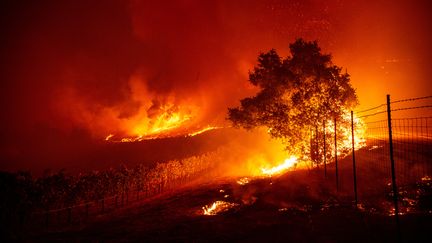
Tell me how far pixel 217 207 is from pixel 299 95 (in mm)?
15220

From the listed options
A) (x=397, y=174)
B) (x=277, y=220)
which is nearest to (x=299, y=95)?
(x=397, y=174)

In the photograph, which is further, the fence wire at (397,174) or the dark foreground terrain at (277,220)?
the fence wire at (397,174)

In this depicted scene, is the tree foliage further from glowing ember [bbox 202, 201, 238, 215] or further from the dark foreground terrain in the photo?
glowing ember [bbox 202, 201, 238, 215]

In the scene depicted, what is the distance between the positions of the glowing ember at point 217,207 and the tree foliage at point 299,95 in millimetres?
12226

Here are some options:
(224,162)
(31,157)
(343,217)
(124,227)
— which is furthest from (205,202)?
(31,157)

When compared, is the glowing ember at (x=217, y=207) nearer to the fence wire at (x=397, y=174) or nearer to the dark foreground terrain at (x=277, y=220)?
the dark foreground terrain at (x=277, y=220)

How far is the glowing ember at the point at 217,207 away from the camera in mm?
24133

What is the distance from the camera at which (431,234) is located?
11953 mm

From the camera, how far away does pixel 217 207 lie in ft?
84.6

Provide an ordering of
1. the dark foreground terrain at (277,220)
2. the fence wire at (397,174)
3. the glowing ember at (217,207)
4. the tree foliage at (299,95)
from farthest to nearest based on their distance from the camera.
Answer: the tree foliage at (299,95) → the glowing ember at (217,207) → the fence wire at (397,174) → the dark foreground terrain at (277,220)

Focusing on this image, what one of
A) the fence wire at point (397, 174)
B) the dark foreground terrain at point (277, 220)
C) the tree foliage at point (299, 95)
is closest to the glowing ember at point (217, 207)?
the dark foreground terrain at point (277, 220)

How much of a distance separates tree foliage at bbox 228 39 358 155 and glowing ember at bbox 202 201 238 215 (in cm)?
1223

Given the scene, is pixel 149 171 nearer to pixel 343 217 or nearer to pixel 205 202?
pixel 205 202

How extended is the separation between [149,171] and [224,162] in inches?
1038
